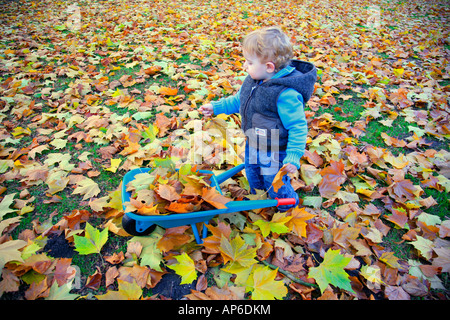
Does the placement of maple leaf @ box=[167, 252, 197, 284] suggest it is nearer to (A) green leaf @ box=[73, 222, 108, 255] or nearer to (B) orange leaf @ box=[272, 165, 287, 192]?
(A) green leaf @ box=[73, 222, 108, 255]

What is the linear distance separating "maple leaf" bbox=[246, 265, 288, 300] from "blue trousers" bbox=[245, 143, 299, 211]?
53 centimetres

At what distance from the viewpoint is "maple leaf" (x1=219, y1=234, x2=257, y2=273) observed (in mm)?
1574

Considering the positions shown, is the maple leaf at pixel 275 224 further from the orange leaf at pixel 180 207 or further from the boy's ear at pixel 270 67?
the boy's ear at pixel 270 67

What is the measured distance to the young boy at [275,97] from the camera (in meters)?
1.62

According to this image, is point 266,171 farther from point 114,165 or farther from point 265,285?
point 114,165

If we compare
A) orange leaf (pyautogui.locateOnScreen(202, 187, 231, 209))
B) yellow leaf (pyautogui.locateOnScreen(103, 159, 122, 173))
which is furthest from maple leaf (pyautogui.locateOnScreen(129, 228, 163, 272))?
yellow leaf (pyautogui.locateOnScreen(103, 159, 122, 173))

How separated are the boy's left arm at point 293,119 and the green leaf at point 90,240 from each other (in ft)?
4.53

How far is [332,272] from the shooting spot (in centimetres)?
158

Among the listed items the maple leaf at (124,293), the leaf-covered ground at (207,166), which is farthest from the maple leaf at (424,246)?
the maple leaf at (124,293)

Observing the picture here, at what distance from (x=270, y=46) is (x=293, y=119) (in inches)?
19.6
